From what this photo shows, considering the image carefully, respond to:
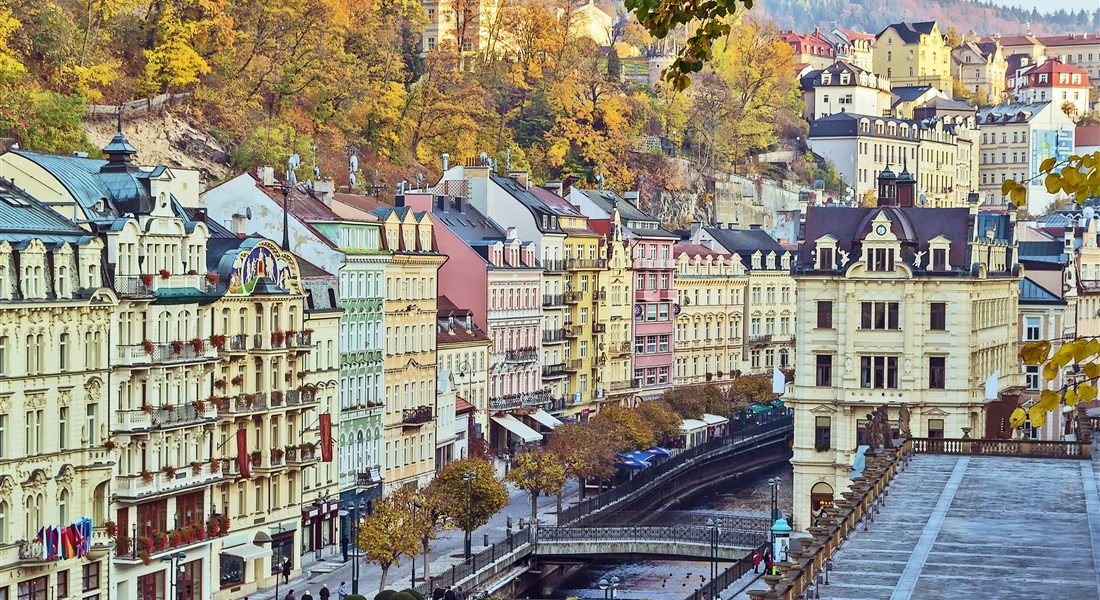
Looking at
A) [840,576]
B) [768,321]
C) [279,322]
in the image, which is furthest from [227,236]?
[768,321]

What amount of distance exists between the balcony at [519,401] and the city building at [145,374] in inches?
1366

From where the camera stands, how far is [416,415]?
87.5m

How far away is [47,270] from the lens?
5975 centimetres

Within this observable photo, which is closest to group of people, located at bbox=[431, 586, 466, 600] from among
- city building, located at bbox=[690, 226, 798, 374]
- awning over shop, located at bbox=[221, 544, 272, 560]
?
awning over shop, located at bbox=[221, 544, 272, 560]

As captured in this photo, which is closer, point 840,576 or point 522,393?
point 840,576

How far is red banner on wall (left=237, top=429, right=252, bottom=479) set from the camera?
230 feet

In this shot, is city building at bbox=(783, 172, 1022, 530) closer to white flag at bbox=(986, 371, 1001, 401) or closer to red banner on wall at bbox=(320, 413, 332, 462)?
white flag at bbox=(986, 371, 1001, 401)

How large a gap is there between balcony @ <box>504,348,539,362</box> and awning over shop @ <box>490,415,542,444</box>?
11.6 feet

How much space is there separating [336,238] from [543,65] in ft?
257

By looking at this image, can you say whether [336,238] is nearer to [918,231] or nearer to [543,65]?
[918,231]

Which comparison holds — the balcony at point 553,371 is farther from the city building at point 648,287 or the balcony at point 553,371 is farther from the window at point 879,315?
the window at point 879,315

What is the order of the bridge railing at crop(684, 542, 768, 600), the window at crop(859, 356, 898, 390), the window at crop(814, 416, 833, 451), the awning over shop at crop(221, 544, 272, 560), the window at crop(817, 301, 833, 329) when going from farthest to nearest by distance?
the window at crop(817, 301, 833, 329) < the window at crop(814, 416, 833, 451) < the window at crop(859, 356, 898, 390) < the awning over shop at crop(221, 544, 272, 560) < the bridge railing at crop(684, 542, 768, 600)

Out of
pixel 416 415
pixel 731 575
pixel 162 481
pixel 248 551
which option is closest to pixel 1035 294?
pixel 416 415

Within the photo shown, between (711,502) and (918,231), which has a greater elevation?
(918,231)
